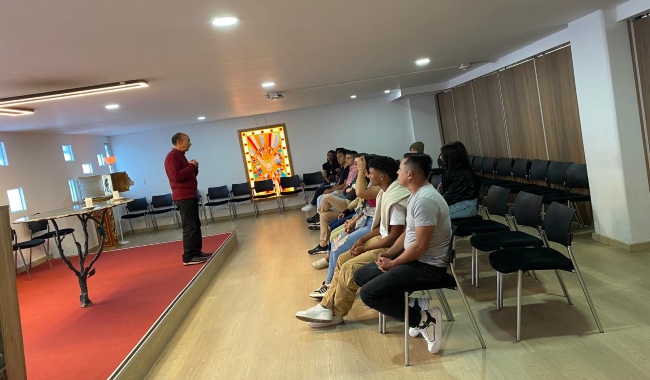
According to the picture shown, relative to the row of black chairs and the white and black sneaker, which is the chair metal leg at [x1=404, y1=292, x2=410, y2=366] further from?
the row of black chairs

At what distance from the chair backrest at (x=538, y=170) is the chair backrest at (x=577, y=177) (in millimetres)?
588

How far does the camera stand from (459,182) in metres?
4.92

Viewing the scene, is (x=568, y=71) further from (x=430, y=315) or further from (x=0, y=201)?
(x=0, y=201)

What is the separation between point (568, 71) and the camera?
18.9ft

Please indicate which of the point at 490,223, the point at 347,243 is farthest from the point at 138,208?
the point at 490,223

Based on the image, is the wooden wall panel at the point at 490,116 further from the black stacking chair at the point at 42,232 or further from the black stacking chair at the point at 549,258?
the black stacking chair at the point at 42,232

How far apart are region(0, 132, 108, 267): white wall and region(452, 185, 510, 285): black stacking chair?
6604 mm

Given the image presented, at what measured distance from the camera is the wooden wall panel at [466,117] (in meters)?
9.24

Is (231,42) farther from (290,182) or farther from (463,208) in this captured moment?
(290,182)

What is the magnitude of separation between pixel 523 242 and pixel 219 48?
9.15 ft

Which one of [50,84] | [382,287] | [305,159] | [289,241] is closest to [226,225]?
[305,159]

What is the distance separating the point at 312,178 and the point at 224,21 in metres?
8.56

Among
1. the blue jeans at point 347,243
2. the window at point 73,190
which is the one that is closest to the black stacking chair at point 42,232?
the window at point 73,190

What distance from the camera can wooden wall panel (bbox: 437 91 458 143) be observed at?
1042 centimetres
